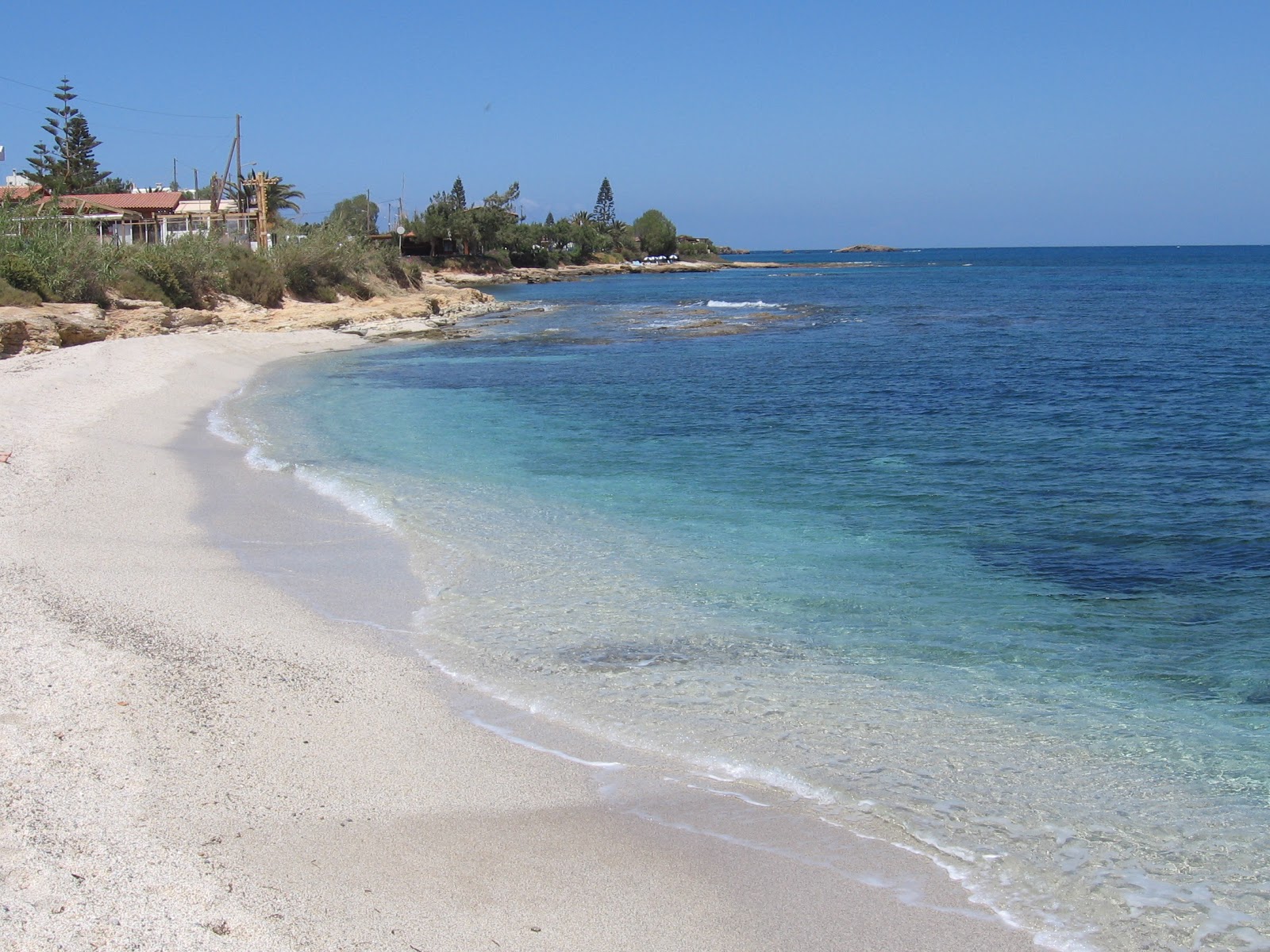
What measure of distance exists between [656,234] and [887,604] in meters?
143

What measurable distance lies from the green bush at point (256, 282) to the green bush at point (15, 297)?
1238 cm

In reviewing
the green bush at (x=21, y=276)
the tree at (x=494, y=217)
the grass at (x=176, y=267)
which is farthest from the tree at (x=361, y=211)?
the green bush at (x=21, y=276)

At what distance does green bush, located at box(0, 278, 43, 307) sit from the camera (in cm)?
2503

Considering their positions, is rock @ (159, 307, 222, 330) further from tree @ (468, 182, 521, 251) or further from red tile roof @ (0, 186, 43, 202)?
tree @ (468, 182, 521, 251)

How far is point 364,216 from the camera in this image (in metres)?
96.1

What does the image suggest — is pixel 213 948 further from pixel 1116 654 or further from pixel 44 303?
pixel 44 303

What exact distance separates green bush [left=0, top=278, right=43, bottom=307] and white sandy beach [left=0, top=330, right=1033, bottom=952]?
68.0 ft

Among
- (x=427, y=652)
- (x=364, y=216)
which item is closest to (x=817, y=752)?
(x=427, y=652)

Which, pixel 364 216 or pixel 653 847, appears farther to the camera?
pixel 364 216

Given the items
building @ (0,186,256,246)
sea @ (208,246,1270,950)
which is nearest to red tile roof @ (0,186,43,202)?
building @ (0,186,256,246)

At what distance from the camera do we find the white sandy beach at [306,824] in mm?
4121

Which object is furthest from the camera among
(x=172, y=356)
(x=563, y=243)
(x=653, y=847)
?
(x=563, y=243)

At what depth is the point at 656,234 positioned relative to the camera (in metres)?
147

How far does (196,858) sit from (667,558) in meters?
6.08
